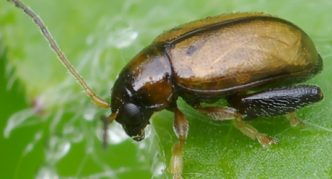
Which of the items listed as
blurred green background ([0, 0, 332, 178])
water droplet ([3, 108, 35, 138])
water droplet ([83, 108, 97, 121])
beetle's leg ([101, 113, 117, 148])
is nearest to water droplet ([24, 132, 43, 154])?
blurred green background ([0, 0, 332, 178])

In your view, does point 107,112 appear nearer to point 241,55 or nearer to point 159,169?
point 159,169

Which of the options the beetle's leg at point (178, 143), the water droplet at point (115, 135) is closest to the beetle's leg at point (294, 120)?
the beetle's leg at point (178, 143)

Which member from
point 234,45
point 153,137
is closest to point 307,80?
point 234,45

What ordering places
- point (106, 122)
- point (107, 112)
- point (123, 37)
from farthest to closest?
point (123, 37), point (107, 112), point (106, 122)

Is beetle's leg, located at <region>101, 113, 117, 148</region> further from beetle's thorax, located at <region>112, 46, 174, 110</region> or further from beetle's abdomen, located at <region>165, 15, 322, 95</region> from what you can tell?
beetle's abdomen, located at <region>165, 15, 322, 95</region>

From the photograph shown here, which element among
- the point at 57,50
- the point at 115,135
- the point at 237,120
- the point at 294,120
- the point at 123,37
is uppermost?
the point at 57,50

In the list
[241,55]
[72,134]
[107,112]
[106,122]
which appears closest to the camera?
[241,55]

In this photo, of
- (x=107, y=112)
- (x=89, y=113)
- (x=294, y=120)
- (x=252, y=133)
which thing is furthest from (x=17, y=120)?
(x=294, y=120)

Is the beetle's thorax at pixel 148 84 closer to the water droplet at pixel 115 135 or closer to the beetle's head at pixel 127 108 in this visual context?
the beetle's head at pixel 127 108
